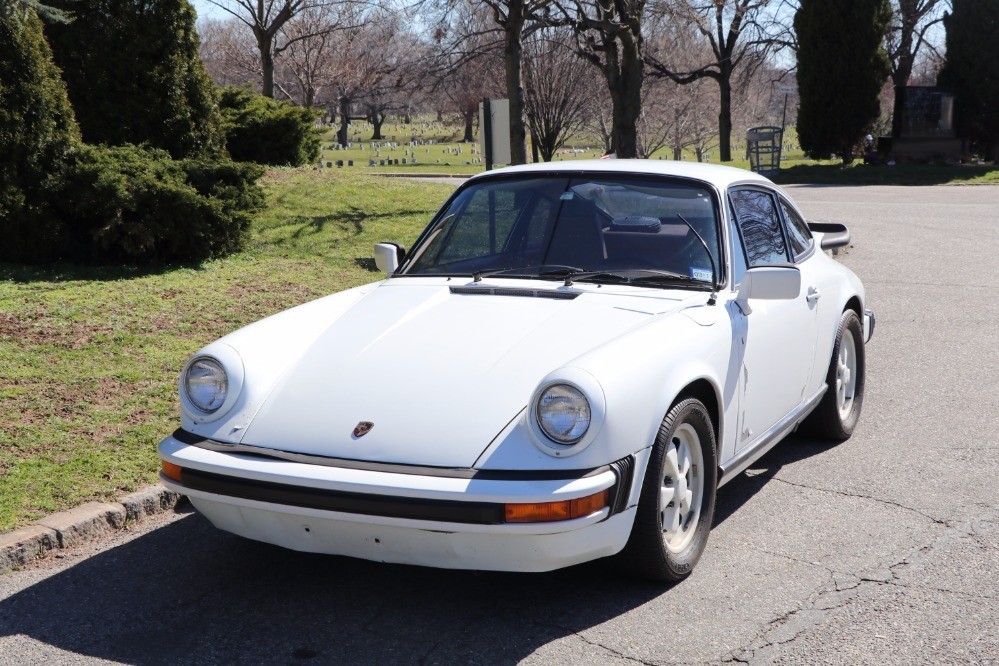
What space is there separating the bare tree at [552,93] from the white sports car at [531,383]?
29851 millimetres

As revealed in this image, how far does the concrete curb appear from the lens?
432cm

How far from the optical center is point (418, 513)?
10.9 ft

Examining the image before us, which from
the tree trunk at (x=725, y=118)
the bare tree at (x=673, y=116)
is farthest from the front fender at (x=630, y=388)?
the bare tree at (x=673, y=116)

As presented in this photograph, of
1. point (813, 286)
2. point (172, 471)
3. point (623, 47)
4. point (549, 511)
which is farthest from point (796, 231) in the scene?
point (623, 47)

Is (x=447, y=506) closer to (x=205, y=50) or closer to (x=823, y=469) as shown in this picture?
(x=823, y=469)

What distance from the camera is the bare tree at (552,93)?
113 feet

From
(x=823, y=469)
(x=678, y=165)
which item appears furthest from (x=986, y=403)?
(x=678, y=165)

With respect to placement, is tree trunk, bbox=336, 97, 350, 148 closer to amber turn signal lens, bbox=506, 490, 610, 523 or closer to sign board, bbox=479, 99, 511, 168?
sign board, bbox=479, 99, 511, 168

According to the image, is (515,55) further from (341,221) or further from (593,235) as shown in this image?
(593,235)

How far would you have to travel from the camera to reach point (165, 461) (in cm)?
387

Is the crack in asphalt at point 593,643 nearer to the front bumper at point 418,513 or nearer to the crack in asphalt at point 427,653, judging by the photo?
the front bumper at point 418,513

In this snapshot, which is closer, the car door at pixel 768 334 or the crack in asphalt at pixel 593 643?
the crack in asphalt at pixel 593 643

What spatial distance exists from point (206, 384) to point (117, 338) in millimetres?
3720

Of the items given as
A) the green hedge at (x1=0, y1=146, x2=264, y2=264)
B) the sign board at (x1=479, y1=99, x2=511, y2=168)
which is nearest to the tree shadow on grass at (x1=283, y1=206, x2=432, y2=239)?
the green hedge at (x1=0, y1=146, x2=264, y2=264)
